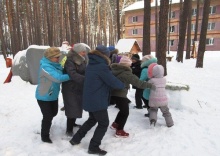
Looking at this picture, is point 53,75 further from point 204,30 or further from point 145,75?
point 204,30

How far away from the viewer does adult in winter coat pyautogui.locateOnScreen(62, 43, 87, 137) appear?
370 centimetres

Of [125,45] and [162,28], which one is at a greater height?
[162,28]

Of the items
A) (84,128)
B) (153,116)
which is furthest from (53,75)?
(153,116)

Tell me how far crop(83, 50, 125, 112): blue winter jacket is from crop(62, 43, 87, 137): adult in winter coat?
1.09ft

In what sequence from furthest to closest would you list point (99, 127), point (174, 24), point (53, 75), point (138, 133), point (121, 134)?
point (174, 24)
point (138, 133)
point (121, 134)
point (53, 75)
point (99, 127)

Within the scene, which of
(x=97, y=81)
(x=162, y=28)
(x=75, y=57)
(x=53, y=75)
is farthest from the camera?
(x=162, y=28)

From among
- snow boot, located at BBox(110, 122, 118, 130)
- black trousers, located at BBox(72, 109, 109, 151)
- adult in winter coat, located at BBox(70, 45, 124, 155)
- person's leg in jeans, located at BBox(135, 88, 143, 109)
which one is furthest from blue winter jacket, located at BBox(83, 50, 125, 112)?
person's leg in jeans, located at BBox(135, 88, 143, 109)

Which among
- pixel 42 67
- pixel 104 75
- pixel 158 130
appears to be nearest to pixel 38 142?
pixel 42 67

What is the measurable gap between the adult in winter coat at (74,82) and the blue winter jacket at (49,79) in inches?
5.8

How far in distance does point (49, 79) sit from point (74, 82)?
0.42 meters

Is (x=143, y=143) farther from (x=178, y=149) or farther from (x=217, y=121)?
(x=217, y=121)

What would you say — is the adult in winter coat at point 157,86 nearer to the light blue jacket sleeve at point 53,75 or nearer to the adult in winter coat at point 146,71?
the adult in winter coat at point 146,71

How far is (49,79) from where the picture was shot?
364 centimetres

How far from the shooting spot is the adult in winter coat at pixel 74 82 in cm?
370
